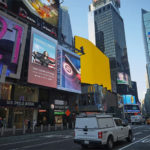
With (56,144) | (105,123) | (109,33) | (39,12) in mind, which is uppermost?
(109,33)

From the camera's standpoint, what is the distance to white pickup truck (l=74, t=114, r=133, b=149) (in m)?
8.84

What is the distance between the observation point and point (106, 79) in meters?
83.6

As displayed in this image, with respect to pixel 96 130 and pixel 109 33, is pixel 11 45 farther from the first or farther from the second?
pixel 109 33

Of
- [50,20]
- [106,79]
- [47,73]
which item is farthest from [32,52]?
[106,79]

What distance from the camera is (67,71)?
1614 inches

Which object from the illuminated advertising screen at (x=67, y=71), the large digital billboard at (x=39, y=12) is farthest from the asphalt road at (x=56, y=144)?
the large digital billboard at (x=39, y=12)

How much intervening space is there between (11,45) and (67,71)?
54.3ft

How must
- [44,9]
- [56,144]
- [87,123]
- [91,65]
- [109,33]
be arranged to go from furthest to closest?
[109,33] < [91,65] < [44,9] < [56,144] < [87,123]

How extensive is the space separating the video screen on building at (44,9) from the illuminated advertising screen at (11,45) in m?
8.73

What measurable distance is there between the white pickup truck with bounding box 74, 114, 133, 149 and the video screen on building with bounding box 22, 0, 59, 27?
3414 cm

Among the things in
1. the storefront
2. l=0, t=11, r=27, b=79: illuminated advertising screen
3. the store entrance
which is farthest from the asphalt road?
the store entrance

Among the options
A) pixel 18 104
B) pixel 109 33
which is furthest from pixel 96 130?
pixel 109 33

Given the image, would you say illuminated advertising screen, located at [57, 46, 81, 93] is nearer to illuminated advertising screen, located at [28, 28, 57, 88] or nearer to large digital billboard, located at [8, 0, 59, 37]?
illuminated advertising screen, located at [28, 28, 57, 88]

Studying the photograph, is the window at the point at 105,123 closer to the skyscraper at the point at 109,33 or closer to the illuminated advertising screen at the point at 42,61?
the illuminated advertising screen at the point at 42,61
